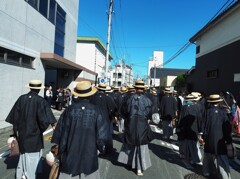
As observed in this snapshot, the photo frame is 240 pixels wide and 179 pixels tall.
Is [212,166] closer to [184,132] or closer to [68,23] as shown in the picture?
[184,132]

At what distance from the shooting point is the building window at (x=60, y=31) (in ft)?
55.3

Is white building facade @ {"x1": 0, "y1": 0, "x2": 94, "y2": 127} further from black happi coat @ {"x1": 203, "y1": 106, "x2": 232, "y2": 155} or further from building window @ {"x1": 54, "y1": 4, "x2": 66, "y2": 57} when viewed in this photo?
black happi coat @ {"x1": 203, "y1": 106, "x2": 232, "y2": 155}

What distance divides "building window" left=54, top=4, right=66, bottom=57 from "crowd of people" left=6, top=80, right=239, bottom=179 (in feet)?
36.7

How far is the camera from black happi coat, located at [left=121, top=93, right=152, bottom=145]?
5340mm

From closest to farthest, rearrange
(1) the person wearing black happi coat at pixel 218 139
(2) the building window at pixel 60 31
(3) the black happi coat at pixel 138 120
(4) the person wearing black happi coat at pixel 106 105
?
1. (1) the person wearing black happi coat at pixel 218 139
2. (3) the black happi coat at pixel 138 120
3. (4) the person wearing black happi coat at pixel 106 105
4. (2) the building window at pixel 60 31

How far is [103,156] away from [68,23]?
48.7ft

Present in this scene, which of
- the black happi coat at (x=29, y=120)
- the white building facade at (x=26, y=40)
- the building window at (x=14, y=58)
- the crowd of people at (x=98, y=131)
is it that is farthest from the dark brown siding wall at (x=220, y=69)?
the black happi coat at (x=29, y=120)

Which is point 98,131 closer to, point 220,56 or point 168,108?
point 168,108

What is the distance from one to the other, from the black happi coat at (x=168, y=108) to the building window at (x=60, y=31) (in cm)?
1027

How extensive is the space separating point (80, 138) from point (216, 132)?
2.86 metres

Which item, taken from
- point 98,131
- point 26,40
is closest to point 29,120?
Result: point 98,131

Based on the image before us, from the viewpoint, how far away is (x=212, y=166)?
5.29 m

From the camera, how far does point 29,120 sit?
173 inches

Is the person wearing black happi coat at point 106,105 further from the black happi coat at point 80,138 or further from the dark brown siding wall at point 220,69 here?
the dark brown siding wall at point 220,69
